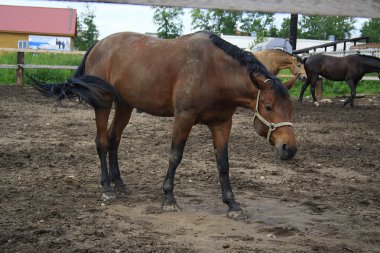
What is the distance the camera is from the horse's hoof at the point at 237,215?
498 cm

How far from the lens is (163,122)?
37.2 feet

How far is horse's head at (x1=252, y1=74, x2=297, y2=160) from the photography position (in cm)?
471

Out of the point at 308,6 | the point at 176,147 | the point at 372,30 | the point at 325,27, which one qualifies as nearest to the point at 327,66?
the point at 176,147

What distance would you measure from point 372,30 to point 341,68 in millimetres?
62216

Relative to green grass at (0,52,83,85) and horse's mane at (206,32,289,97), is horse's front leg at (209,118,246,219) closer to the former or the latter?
horse's mane at (206,32,289,97)

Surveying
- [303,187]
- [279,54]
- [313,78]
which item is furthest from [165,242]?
[313,78]

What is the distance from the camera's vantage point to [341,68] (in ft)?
53.3

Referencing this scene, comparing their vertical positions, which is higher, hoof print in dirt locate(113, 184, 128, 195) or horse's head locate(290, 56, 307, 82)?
horse's head locate(290, 56, 307, 82)

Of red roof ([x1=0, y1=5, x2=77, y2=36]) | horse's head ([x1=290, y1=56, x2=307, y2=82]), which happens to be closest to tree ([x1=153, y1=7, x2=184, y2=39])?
red roof ([x1=0, y1=5, x2=77, y2=36])

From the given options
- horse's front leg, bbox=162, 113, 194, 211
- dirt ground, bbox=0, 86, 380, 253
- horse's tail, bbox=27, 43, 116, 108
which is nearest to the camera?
dirt ground, bbox=0, 86, 380, 253

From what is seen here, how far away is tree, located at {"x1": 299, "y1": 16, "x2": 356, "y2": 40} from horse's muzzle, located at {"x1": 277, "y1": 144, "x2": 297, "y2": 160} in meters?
77.1

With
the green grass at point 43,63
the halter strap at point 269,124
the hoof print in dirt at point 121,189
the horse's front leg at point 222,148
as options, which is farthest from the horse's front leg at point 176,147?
the green grass at point 43,63

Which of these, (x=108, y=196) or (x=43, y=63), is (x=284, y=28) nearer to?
(x=43, y=63)

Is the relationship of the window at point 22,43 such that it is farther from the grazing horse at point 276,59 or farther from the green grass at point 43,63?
the grazing horse at point 276,59
